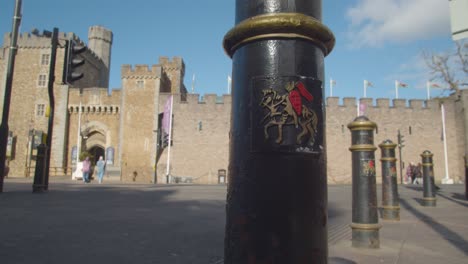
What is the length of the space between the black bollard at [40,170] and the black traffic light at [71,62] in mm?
2296

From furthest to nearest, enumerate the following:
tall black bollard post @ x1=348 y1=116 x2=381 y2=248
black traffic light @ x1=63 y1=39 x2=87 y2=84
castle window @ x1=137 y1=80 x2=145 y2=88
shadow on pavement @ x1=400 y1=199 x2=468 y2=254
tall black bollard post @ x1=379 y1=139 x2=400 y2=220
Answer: castle window @ x1=137 y1=80 x2=145 y2=88
black traffic light @ x1=63 y1=39 x2=87 y2=84
tall black bollard post @ x1=379 y1=139 x2=400 y2=220
shadow on pavement @ x1=400 y1=199 x2=468 y2=254
tall black bollard post @ x1=348 y1=116 x2=381 y2=248

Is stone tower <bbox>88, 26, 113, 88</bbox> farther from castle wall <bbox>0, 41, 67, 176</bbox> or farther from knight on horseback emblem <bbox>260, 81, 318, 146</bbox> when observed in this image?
knight on horseback emblem <bbox>260, 81, 318, 146</bbox>

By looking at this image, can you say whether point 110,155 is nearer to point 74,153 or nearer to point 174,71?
point 74,153

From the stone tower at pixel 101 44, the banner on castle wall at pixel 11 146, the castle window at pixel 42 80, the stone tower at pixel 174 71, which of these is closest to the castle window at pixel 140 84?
the stone tower at pixel 174 71

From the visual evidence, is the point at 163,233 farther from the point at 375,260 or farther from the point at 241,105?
the point at 241,105

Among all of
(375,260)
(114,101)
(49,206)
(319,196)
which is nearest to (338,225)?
(375,260)

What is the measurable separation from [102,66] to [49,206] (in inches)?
1567

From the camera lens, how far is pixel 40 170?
10062mm

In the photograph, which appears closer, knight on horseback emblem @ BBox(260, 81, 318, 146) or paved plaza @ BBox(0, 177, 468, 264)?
knight on horseback emblem @ BBox(260, 81, 318, 146)

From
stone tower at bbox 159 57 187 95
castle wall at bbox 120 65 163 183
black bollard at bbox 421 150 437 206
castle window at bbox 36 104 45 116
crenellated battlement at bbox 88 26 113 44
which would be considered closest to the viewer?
black bollard at bbox 421 150 437 206

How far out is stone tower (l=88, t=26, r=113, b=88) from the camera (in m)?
44.2

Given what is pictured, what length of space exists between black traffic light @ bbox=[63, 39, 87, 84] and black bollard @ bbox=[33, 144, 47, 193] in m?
2.30

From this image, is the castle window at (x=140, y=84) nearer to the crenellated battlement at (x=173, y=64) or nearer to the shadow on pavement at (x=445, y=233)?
the crenellated battlement at (x=173, y=64)

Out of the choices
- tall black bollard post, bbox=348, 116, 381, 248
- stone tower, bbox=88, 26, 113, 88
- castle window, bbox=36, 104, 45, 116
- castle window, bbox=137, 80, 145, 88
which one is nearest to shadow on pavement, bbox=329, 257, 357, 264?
tall black bollard post, bbox=348, 116, 381, 248
